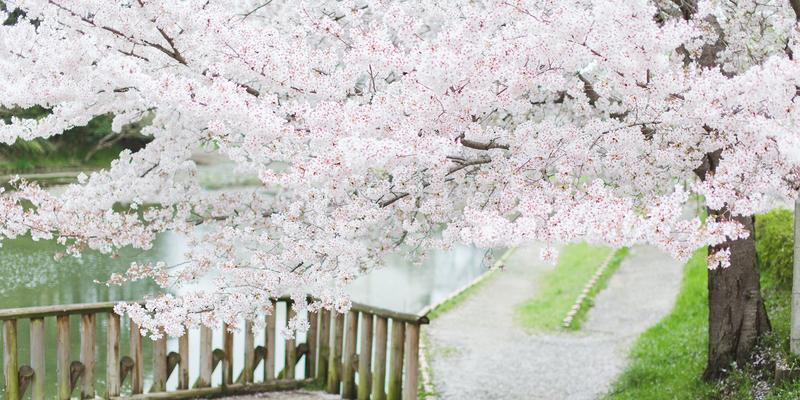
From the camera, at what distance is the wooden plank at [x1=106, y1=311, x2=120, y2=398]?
599 centimetres

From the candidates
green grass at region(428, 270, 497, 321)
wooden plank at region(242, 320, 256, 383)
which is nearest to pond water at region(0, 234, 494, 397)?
green grass at region(428, 270, 497, 321)

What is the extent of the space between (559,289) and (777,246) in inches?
186

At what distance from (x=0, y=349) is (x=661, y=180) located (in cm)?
752

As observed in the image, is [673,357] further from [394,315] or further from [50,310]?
[50,310]

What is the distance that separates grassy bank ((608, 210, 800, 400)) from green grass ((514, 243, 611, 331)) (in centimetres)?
176

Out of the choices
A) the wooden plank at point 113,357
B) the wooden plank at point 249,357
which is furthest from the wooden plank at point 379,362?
the wooden plank at point 113,357

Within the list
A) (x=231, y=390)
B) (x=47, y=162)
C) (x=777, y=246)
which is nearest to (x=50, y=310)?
(x=231, y=390)

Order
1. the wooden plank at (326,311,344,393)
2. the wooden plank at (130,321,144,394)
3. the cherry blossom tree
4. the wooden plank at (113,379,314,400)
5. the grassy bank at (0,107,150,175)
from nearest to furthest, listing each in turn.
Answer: the cherry blossom tree < the wooden plank at (130,321,144,394) < the wooden plank at (113,379,314,400) < the wooden plank at (326,311,344,393) < the grassy bank at (0,107,150,175)

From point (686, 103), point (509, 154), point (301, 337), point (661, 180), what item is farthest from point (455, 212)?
point (301, 337)

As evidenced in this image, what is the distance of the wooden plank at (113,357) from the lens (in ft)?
19.7

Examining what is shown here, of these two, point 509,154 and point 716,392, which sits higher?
point 509,154

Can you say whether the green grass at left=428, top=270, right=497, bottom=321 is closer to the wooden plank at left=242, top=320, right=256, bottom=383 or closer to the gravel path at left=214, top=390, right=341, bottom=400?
the gravel path at left=214, top=390, right=341, bottom=400

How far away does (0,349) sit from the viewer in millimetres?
8805

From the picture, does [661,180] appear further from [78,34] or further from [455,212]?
[78,34]
